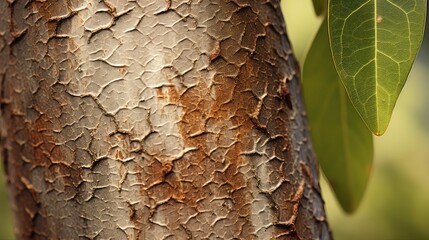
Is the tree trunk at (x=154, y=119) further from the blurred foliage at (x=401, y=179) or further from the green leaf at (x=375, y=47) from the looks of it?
the blurred foliage at (x=401, y=179)

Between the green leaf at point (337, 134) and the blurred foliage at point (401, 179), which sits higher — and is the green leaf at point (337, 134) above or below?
below

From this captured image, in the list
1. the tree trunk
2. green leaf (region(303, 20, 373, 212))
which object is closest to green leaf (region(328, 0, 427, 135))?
the tree trunk

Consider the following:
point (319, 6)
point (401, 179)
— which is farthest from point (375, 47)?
point (401, 179)

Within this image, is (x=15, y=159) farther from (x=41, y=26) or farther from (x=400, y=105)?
(x=400, y=105)

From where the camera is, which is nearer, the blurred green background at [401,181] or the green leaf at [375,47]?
the green leaf at [375,47]

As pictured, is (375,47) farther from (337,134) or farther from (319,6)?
(337,134)

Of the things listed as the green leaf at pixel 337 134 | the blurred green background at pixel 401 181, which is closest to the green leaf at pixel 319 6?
the green leaf at pixel 337 134

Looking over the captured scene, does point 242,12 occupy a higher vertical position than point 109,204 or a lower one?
higher

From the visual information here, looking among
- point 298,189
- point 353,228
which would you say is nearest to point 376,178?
point 353,228
